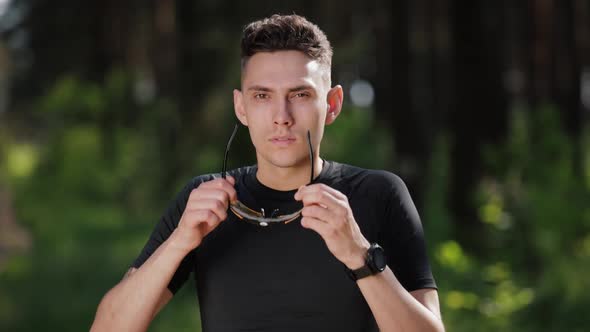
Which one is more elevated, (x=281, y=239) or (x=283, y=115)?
(x=283, y=115)

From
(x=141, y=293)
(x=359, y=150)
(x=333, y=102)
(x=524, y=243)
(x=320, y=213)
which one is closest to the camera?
(x=320, y=213)

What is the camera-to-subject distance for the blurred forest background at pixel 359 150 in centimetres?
938

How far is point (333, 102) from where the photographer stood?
137 inches

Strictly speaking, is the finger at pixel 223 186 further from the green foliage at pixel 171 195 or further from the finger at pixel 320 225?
the green foliage at pixel 171 195

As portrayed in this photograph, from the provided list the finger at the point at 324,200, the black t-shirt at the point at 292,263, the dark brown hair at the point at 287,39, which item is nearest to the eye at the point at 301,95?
the dark brown hair at the point at 287,39

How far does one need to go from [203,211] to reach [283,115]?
0.47 m

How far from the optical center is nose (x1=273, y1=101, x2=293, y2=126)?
3.22 metres

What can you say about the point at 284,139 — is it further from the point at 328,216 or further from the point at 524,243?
the point at 524,243

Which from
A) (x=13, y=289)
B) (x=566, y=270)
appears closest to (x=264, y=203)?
(x=566, y=270)

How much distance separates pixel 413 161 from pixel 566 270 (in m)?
3.72

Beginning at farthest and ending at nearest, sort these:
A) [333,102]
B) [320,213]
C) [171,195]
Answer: [171,195], [333,102], [320,213]

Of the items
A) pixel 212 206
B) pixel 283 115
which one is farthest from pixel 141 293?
pixel 283 115

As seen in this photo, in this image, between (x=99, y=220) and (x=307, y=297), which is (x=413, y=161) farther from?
(x=307, y=297)

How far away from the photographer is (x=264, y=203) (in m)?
3.35
